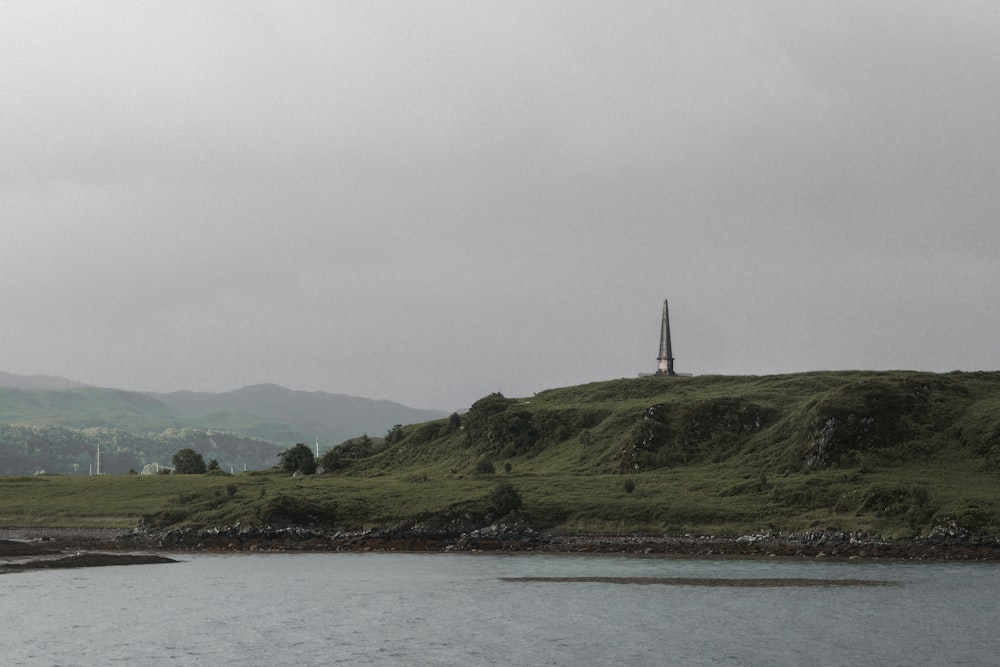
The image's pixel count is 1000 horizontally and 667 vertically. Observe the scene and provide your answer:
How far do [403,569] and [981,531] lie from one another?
46.3 metres

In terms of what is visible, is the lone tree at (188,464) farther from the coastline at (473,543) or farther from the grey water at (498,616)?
the grey water at (498,616)

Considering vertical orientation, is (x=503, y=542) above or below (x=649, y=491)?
below

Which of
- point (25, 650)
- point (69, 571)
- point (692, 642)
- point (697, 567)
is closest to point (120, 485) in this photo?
point (69, 571)

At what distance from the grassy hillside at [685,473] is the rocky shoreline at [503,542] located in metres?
2.44

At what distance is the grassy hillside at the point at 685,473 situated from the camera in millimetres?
105312

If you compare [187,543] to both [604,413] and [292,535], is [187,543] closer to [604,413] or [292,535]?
[292,535]

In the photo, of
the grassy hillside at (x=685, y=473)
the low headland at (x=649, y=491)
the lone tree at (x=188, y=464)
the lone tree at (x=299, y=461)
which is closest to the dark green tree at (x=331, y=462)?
the grassy hillside at (x=685, y=473)

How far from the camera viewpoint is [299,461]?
562ft

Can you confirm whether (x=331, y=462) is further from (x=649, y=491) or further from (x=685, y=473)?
(x=649, y=491)

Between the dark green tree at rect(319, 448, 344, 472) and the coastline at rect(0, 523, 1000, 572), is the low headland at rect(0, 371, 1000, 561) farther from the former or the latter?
the dark green tree at rect(319, 448, 344, 472)

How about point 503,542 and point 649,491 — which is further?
point 649,491

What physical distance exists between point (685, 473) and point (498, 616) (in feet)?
229

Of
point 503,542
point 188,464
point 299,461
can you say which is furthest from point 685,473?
point 188,464

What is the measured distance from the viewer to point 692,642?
181 ft
